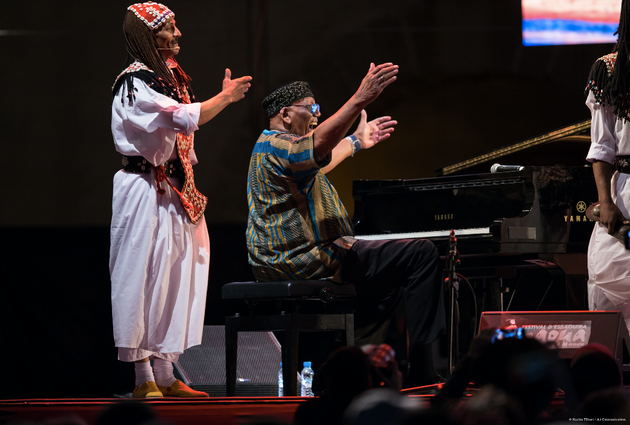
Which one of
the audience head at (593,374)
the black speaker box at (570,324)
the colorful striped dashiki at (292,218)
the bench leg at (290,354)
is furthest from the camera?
the colorful striped dashiki at (292,218)

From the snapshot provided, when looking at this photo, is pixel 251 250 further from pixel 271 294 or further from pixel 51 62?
pixel 51 62

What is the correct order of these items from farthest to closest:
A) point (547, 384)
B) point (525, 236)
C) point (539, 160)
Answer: point (539, 160), point (525, 236), point (547, 384)

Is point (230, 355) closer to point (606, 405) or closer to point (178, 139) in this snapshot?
point (178, 139)

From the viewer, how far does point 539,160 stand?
464cm

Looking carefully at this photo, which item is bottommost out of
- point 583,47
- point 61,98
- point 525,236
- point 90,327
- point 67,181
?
point 90,327

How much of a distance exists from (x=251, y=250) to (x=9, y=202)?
277cm

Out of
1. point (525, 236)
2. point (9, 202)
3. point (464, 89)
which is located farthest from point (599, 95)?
point (9, 202)

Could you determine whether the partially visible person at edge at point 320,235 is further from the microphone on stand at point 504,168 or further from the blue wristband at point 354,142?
the microphone on stand at point 504,168

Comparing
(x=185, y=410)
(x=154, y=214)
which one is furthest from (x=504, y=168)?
(x=185, y=410)

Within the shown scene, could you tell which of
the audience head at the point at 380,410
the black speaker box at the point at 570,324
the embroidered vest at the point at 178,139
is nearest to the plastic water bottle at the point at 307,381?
the embroidered vest at the point at 178,139

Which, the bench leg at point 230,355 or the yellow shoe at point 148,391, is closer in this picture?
the yellow shoe at point 148,391

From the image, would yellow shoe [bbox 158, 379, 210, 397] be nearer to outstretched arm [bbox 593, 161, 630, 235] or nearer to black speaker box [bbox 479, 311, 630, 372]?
black speaker box [bbox 479, 311, 630, 372]

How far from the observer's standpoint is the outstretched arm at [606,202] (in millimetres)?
2840

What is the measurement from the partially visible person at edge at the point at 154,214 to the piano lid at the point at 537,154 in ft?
6.21
